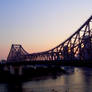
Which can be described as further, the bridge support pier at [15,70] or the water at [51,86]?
the bridge support pier at [15,70]

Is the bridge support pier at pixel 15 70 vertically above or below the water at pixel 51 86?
above

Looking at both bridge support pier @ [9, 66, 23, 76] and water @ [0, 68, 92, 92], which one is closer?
water @ [0, 68, 92, 92]

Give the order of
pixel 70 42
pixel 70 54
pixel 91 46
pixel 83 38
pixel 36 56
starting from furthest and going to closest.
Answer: pixel 36 56
pixel 70 42
pixel 70 54
pixel 83 38
pixel 91 46

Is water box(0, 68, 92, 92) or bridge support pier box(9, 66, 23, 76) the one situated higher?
bridge support pier box(9, 66, 23, 76)

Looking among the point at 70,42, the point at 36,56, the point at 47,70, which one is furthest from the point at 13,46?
the point at 70,42

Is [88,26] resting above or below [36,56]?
above

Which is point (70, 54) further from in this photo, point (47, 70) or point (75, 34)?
point (47, 70)

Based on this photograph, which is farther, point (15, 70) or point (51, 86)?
point (15, 70)

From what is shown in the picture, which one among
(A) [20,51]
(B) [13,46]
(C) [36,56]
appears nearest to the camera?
(C) [36,56]

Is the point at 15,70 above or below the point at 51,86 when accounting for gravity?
above

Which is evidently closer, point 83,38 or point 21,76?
point 83,38

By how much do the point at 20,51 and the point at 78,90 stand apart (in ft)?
212

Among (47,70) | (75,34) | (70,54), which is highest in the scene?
(75,34)

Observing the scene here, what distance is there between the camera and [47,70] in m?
78.8
